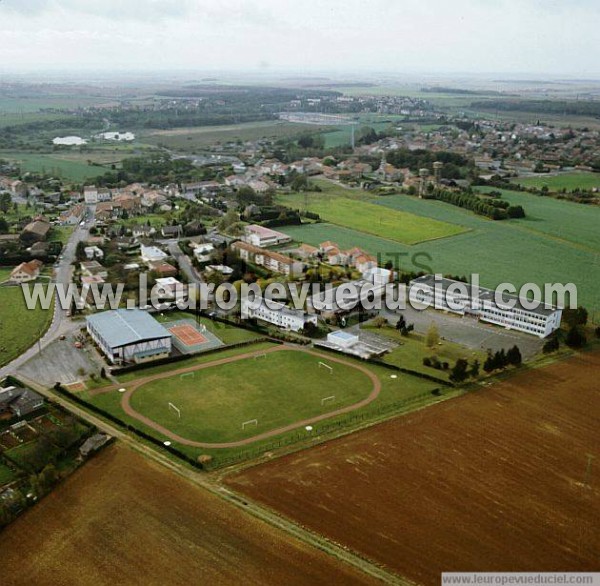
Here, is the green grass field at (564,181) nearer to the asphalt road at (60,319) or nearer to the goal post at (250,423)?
the asphalt road at (60,319)

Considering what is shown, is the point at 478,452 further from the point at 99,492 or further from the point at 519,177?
the point at 519,177

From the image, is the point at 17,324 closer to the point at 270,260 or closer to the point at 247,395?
the point at 247,395

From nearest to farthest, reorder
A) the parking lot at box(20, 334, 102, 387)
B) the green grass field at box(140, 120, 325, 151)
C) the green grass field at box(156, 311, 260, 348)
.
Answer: the parking lot at box(20, 334, 102, 387), the green grass field at box(156, 311, 260, 348), the green grass field at box(140, 120, 325, 151)

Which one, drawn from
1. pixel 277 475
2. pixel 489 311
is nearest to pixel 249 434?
pixel 277 475

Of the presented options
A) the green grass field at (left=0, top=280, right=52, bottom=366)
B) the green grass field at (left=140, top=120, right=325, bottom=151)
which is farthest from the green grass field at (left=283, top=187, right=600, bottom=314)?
the green grass field at (left=140, top=120, right=325, bottom=151)

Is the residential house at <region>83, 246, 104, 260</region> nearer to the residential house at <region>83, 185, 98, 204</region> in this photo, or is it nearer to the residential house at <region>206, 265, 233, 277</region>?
the residential house at <region>206, 265, 233, 277</region>
